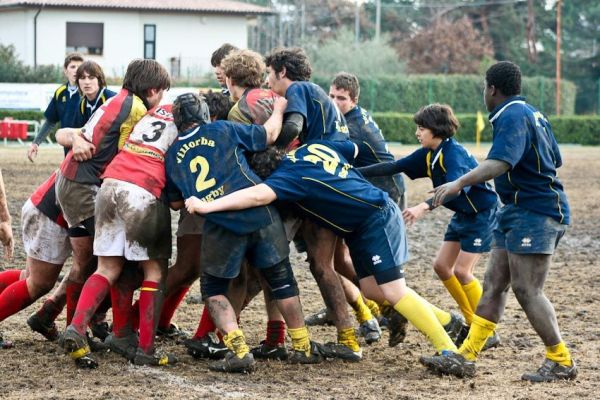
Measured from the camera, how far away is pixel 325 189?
6633mm

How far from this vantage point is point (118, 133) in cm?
A: 696

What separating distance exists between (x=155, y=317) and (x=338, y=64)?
51.9 metres

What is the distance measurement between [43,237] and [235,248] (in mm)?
1496

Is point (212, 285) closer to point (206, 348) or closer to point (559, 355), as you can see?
point (206, 348)

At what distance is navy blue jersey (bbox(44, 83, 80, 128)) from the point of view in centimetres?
1032

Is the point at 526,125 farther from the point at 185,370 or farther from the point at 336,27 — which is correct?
the point at 336,27

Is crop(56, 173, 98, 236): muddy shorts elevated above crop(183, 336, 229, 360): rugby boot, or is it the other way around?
crop(56, 173, 98, 236): muddy shorts

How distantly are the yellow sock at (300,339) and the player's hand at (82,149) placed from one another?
1754mm

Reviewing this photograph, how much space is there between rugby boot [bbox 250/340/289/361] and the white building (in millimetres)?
42703

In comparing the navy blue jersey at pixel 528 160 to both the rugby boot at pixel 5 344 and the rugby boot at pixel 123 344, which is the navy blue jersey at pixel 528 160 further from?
the rugby boot at pixel 5 344

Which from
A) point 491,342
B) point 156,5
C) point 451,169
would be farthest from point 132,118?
point 156,5

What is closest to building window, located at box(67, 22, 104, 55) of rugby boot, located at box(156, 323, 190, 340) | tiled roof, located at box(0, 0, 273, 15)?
tiled roof, located at box(0, 0, 273, 15)

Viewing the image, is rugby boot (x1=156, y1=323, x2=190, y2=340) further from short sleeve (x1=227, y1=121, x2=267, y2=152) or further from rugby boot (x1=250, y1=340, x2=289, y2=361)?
short sleeve (x1=227, y1=121, x2=267, y2=152)

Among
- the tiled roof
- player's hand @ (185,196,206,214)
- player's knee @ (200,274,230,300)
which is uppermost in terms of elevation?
the tiled roof
